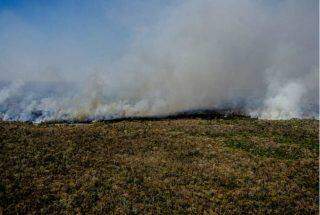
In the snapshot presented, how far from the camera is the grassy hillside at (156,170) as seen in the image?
Result: 26719 millimetres

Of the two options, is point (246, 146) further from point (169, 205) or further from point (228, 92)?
point (228, 92)

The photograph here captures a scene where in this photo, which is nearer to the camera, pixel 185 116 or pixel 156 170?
pixel 156 170

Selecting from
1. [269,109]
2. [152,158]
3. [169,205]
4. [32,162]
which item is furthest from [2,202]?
[269,109]

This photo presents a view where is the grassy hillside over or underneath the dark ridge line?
underneath

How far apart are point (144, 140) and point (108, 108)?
3064cm

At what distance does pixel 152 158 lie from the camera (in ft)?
119

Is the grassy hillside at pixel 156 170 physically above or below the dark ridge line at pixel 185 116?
below

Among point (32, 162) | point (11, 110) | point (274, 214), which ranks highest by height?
point (11, 110)

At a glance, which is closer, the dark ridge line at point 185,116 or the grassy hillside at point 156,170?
the grassy hillside at point 156,170

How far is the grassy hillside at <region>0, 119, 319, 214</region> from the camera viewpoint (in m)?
26.7

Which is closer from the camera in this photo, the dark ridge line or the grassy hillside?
the grassy hillside

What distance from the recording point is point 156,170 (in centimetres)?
3294

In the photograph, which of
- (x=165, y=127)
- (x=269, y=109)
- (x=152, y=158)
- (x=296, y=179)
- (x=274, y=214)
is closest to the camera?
(x=274, y=214)

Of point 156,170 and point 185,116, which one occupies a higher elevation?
point 185,116
